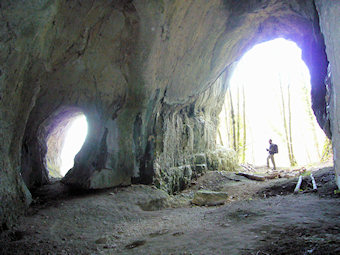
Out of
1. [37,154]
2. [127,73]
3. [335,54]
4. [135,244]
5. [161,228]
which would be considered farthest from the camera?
[37,154]

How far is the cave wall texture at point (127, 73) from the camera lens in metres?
3.43

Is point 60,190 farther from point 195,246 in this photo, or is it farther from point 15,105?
point 195,246

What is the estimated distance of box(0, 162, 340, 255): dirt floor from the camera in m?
2.30

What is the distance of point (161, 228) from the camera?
3.59 m

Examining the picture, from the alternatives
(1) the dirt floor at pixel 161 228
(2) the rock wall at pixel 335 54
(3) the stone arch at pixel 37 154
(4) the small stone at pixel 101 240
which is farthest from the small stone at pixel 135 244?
(3) the stone arch at pixel 37 154

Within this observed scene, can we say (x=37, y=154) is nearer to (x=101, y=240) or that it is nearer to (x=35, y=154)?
(x=35, y=154)

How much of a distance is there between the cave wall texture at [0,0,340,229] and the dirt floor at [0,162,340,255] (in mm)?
596

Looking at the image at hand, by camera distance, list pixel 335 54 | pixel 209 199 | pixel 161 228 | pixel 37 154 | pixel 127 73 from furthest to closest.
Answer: pixel 37 154 < pixel 127 73 < pixel 209 199 < pixel 161 228 < pixel 335 54

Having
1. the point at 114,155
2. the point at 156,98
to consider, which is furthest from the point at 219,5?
the point at 114,155

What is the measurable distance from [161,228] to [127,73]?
397cm

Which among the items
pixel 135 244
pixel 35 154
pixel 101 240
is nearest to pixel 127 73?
pixel 35 154

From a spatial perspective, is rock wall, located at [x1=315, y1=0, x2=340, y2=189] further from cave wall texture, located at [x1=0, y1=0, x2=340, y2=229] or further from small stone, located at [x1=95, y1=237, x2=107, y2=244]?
small stone, located at [x1=95, y1=237, x2=107, y2=244]

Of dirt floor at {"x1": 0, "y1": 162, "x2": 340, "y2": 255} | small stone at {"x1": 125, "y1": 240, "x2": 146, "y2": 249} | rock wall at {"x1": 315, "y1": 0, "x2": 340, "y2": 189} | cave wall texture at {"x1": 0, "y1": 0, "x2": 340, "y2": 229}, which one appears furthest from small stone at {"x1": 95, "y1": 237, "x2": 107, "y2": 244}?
rock wall at {"x1": 315, "y1": 0, "x2": 340, "y2": 189}

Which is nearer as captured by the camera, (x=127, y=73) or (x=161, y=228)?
(x=161, y=228)
